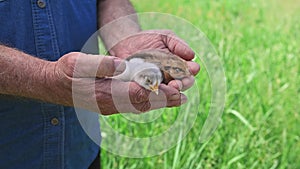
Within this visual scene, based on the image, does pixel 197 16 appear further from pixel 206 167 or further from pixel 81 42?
pixel 81 42

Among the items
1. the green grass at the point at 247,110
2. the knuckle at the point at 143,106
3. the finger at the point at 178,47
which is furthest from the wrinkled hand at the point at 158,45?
the green grass at the point at 247,110

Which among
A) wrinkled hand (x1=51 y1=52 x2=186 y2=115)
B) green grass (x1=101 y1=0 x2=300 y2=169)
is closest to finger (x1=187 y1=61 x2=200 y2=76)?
wrinkled hand (x1=51 y1=52 x2=186 y2=115)

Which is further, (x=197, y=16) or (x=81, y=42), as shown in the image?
(x=197, y=16)

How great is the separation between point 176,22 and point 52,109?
0.37 meters

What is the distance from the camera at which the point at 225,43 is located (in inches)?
133

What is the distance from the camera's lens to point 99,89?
1.11m

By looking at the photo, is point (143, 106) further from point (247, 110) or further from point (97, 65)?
point (247, 110)

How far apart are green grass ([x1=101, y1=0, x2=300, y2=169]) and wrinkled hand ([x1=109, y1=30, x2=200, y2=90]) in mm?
848

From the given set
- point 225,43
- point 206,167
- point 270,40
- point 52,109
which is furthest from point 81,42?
point 270,40

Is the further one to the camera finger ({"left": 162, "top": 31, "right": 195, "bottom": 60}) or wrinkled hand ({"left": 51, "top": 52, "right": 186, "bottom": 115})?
finger ({"left": 162, "top": 31, "right": 195, "bottom": 60})

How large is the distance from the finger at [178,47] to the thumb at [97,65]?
275 millimetres

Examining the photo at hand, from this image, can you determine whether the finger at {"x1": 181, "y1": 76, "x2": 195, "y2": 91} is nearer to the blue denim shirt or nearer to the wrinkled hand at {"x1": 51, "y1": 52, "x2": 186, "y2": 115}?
the wrinkled hand at {"x1": 51, "y1": 52, "x2": 186, "y2": 115}

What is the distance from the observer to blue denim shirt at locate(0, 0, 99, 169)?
1.29 metres

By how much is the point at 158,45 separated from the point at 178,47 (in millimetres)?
62
